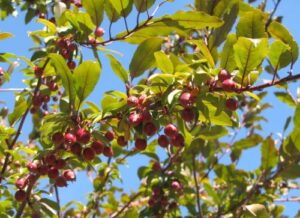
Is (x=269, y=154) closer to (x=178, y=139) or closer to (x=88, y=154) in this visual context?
(x=178, y=139)

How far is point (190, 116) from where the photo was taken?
1.88 m

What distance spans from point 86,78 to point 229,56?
0.62 metres

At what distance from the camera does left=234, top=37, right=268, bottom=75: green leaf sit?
5.94 feet

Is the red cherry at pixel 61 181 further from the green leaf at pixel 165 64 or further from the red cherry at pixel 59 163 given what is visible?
the green leaf at pixel 165 64

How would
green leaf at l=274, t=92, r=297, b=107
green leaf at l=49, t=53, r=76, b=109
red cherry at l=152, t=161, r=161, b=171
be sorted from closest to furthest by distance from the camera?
green leaf at l=49, t=53, r=76, b=109 → green leaf at l=274, t=92, r=297, b=107 → red cherry at l=152, t=161, r=161, b=171

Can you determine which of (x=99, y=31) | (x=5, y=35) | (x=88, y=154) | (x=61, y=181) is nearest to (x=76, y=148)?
(x=88, y=154)

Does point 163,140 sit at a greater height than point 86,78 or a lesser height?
lesser

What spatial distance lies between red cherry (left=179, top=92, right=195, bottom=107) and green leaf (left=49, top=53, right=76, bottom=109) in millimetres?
517

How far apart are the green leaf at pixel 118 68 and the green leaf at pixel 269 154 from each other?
1674 mm

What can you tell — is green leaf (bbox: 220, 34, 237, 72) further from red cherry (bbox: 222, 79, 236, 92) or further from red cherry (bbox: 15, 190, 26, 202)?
red cherry (bbox: 15, 190, 26, 202)

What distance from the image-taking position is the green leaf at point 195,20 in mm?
2035

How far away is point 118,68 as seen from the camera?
2176mm

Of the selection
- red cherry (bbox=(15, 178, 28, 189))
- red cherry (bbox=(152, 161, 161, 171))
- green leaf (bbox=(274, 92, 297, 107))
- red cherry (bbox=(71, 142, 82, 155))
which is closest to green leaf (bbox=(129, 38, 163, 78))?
red cherry (bbox=(71, 142, 82, 155))

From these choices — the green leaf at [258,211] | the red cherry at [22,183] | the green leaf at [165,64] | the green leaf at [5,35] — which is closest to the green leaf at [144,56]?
the green leaf at [165,64]
